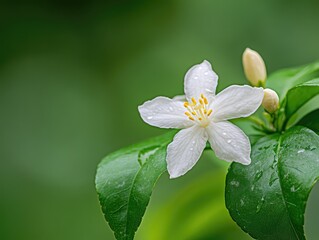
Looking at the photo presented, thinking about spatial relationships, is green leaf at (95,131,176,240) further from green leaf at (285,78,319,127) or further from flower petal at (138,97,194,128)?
green leaf at (285,78,319,127)

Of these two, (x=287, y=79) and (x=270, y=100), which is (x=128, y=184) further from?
(x=287, y=79)

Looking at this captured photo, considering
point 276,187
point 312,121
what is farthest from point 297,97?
point 276,187

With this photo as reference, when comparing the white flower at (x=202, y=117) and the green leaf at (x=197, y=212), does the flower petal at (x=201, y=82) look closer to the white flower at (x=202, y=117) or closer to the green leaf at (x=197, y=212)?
the white flower at (x=202, y=117)

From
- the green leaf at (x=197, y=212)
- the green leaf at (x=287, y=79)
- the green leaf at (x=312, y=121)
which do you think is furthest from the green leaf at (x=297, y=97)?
the green leaf at (x=197, y=212)

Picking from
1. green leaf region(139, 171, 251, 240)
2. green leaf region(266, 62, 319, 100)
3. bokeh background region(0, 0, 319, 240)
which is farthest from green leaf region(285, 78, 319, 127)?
bokeh background region(0, 0, 319, 240)

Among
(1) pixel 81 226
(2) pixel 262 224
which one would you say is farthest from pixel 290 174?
(1) pixel 81 226

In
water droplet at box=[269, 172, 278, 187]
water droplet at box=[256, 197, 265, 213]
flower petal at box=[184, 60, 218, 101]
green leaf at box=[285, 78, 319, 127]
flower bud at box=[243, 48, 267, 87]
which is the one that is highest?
flower petal at box=[184, 60, 218, 101]

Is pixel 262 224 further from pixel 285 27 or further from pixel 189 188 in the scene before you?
pixel 285 27
